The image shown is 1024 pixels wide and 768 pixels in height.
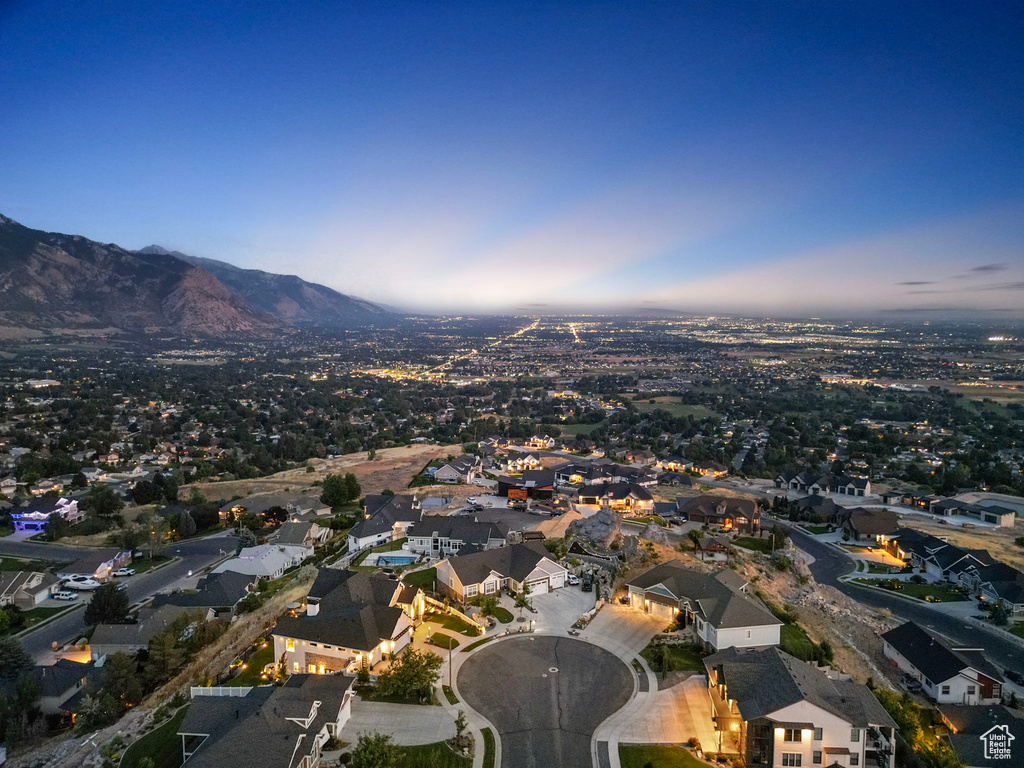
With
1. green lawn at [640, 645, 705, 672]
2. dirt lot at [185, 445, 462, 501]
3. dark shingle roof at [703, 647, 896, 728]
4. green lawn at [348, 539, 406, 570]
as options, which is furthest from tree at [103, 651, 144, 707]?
dirt lot at [185, 445, 462, 501]

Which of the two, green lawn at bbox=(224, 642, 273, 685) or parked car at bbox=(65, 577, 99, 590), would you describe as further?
parked car at bbox=(65, 577, 99, 590)

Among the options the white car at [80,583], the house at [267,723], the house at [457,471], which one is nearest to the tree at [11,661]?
the house at [267,723]

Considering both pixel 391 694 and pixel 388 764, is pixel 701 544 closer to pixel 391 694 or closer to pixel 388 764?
pixel 391 694

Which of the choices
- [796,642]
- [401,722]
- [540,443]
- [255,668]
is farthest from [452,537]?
[540,443]

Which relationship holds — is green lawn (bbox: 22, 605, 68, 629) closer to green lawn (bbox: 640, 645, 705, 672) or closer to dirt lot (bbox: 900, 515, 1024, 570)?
green lawn (bbox: 640, 645, 705, 672)

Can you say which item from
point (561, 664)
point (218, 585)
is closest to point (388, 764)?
point (561, 664)

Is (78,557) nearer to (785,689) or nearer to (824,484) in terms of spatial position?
(785,689)
